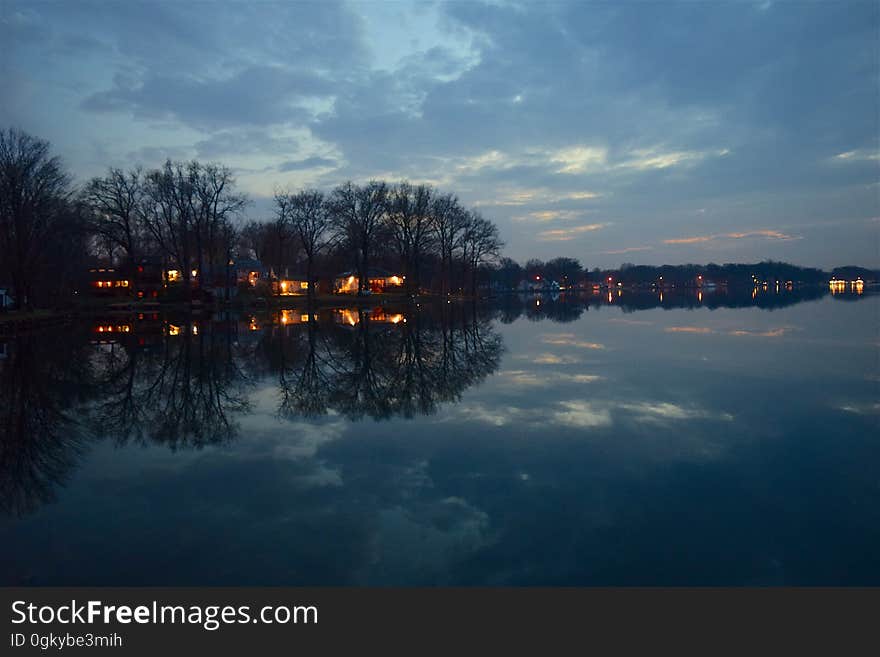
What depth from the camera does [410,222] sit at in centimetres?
8762

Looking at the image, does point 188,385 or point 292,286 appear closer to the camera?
point 188,385

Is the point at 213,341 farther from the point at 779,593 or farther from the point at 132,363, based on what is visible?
the point at 779,593

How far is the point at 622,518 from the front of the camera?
6969mm

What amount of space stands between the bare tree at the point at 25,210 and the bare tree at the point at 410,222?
45.5 metres

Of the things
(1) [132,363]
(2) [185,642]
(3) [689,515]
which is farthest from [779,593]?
(1) [132,363]

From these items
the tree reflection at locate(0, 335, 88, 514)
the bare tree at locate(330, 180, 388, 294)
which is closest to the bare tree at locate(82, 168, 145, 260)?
the bare tree at locate(330, 180, 388, 294)

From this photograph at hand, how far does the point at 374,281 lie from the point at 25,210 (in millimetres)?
58715

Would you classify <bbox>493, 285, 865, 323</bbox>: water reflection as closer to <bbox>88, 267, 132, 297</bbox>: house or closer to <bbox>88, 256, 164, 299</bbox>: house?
<bbox>88, 256, 164, 299</bbox>: house

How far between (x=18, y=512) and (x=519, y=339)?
82.9 feet

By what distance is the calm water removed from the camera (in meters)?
5.91

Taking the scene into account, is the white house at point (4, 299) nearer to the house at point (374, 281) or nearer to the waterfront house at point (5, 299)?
the waterfront house at point (5, 299)

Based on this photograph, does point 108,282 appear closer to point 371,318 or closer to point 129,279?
point 129,279

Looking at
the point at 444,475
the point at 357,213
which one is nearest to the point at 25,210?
the point at 357,213

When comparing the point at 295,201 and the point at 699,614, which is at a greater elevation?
the point at 295,201
